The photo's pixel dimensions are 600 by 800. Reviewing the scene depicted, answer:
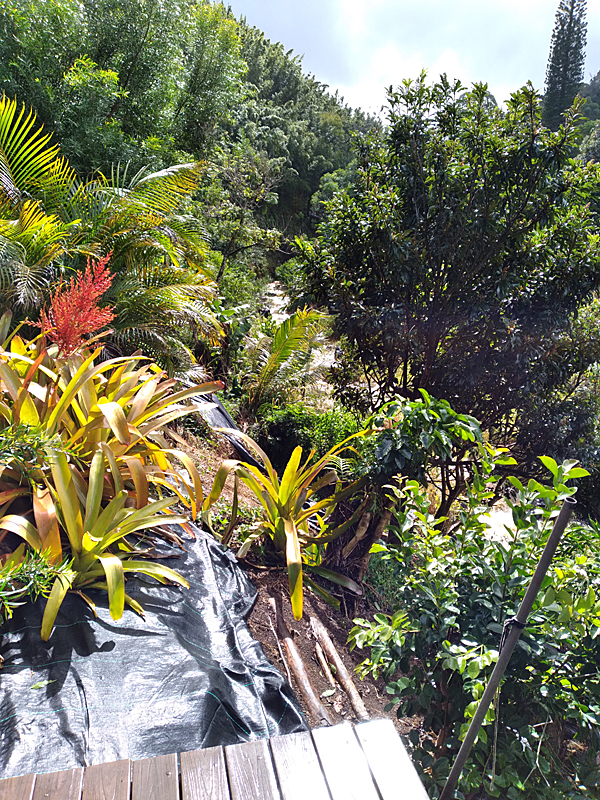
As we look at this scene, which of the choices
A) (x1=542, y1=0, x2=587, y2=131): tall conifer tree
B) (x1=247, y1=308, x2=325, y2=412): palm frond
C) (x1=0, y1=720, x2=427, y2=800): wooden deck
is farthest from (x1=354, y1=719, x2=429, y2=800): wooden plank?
(x1=542, y1=0, x2=587, y2=131): tall conifer tree

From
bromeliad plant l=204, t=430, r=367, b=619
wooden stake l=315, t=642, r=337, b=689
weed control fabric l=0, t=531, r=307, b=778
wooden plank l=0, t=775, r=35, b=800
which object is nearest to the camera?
wooden plank l=0, t=775, r=35, b=800

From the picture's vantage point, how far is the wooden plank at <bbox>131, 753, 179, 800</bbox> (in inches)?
38.2

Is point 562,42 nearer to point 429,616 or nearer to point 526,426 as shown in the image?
point 526,426

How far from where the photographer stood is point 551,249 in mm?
3057

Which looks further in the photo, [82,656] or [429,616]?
[82,656]

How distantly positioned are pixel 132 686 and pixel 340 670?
3.47 feet

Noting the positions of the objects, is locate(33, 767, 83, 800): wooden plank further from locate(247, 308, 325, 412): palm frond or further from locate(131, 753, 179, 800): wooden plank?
locate(247, 308, 325, 412): palm frond

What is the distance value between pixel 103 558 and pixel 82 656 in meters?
0.31

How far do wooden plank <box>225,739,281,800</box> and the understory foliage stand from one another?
0.43m

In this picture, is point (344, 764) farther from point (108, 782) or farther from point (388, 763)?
point (108, 782)

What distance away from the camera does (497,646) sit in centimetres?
132

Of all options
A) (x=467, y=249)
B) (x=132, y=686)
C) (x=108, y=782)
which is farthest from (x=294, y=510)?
(x=467, y=249)

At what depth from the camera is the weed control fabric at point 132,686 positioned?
134 cm

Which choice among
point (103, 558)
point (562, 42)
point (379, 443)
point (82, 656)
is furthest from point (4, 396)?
point (562, 42)
